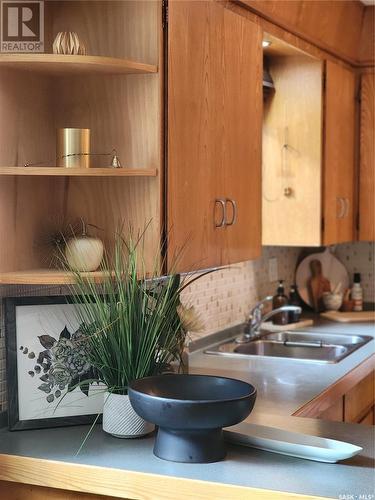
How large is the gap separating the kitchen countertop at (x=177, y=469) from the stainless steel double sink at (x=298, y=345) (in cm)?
116

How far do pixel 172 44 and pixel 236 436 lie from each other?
1070 millimetres

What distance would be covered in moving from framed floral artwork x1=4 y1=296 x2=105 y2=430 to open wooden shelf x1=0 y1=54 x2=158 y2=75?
0.60 m

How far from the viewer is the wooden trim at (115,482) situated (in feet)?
5.82

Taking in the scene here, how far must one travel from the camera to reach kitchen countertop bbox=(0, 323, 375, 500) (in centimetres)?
178

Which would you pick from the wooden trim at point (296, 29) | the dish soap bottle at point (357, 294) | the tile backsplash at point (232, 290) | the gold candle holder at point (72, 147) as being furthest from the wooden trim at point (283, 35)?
the dish soap bottle at point (357, 294)

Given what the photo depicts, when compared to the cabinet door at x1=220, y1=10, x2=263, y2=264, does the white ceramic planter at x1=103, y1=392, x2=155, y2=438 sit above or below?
below

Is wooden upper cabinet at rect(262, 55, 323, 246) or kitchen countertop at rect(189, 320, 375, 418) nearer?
kitchen countertop at rect(189, 320, 375, 418)

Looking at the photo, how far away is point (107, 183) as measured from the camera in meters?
2.35

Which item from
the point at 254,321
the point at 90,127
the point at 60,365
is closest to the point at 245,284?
the point at 254,321

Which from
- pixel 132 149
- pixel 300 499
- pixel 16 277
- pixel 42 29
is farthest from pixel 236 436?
pixel 42 29

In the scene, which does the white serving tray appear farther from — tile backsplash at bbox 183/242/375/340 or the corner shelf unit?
tile backsplash at bbox 183/242/375/340

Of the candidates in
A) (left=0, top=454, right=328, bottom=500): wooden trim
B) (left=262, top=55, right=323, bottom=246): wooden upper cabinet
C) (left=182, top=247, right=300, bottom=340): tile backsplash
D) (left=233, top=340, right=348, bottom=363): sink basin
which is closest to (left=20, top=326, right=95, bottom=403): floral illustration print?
(left=0, top=454, right=328, bottom=500): wooden trim

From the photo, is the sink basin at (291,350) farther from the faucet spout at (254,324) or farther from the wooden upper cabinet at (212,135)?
the wooden upper cabinet at (212,135)

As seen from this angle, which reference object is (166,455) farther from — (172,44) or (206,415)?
(172,44)
